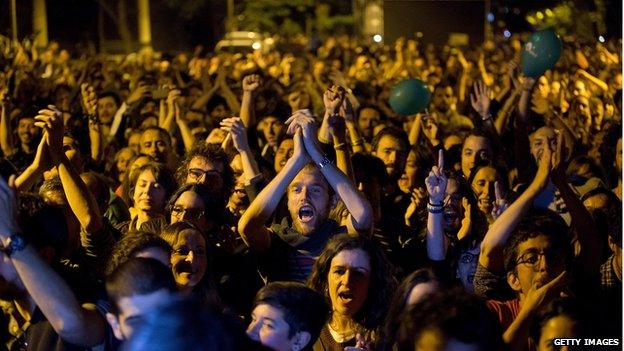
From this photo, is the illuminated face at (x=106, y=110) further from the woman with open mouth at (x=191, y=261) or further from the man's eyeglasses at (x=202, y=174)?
the woman with open mouth at (x=191, y=261)

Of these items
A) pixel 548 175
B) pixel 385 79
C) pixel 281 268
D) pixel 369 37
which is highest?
pixel 548 175

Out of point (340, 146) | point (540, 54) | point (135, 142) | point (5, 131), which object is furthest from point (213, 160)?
point (540, 54)

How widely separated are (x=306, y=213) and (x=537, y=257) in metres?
1.12

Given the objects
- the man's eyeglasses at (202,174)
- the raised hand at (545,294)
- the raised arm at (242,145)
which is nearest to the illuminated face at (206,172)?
the man's eyeglasses at (202,174)

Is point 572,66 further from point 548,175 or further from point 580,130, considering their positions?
point 548,175

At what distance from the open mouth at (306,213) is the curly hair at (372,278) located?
700 mm

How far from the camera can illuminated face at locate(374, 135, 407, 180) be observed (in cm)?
825

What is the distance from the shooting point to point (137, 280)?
3730mm

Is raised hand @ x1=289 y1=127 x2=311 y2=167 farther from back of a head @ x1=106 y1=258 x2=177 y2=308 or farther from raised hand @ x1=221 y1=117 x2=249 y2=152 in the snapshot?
back of a head @ x1=106 y1=258 x2=177 y2=308

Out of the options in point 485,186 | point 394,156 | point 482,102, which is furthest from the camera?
point 482,102

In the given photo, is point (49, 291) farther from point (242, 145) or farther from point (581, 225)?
point (242, 145)

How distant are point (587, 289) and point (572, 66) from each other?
1202 cm

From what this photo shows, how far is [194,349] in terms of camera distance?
3.58 meters

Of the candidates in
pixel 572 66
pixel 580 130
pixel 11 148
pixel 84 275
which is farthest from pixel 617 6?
pixel 84 275
